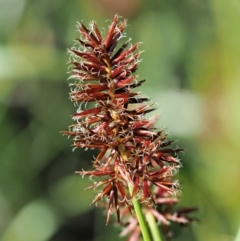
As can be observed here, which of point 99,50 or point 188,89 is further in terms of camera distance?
point 188,89

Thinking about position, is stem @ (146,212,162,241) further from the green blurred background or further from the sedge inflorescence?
the green blurred background

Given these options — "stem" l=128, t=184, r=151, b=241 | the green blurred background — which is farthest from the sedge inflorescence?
the green blurred background

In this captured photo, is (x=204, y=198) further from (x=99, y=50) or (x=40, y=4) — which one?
(x=99, y=50)

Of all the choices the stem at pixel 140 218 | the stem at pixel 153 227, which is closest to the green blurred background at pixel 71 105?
the stem at pixel 153 227

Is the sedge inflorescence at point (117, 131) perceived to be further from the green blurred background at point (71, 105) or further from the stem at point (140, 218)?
the green blurred background at point (71, 105)

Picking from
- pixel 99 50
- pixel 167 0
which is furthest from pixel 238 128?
pixel 99 50

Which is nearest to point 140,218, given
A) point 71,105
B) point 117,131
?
point 117,131
